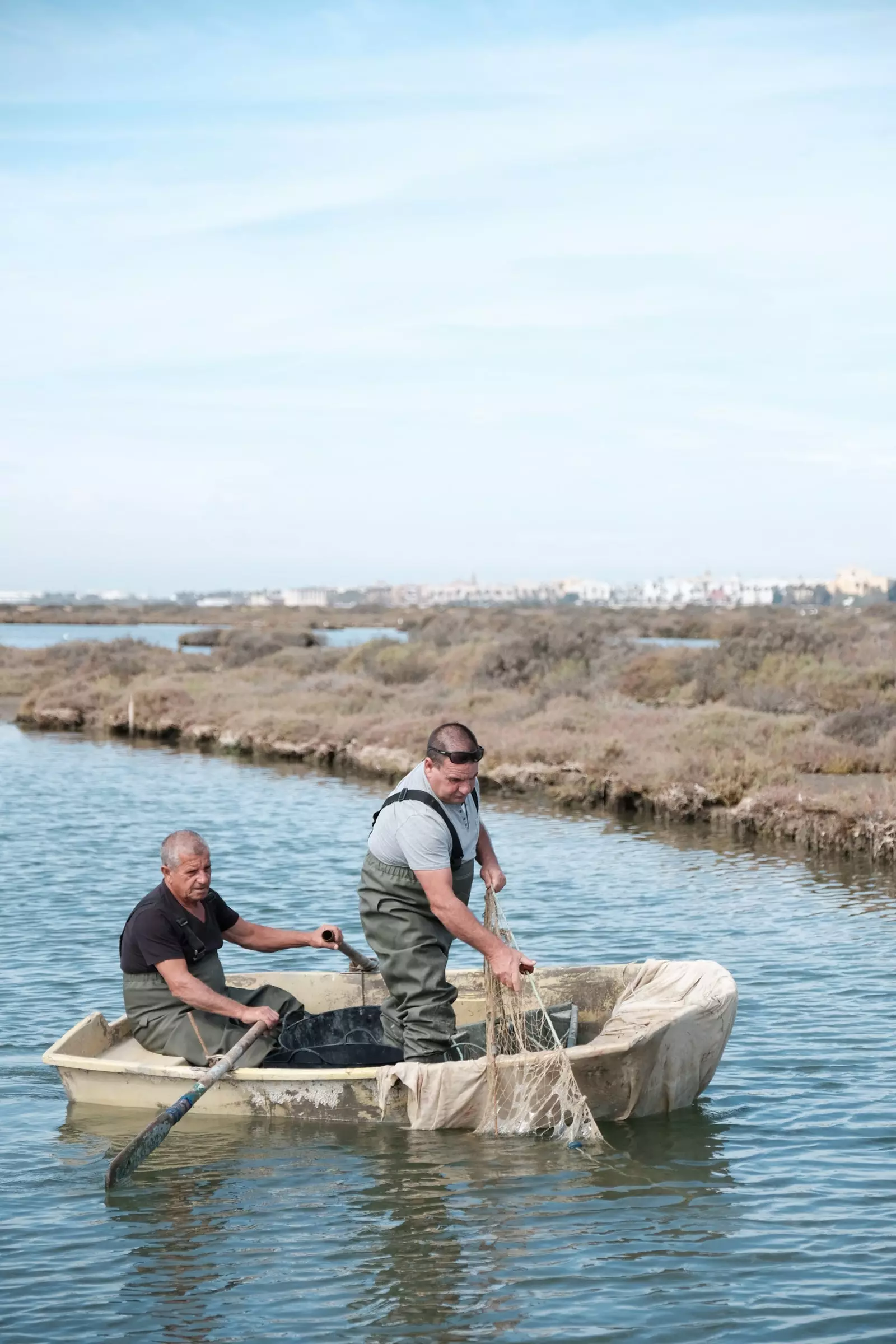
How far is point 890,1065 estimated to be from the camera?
10234 mm

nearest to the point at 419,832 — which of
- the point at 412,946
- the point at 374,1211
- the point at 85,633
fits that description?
the point at 412,946

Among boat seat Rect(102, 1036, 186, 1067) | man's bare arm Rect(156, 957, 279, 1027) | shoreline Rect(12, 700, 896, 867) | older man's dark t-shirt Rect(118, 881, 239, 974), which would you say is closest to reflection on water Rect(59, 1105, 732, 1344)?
boat seat Rect(102, 1036, 186, 1067)

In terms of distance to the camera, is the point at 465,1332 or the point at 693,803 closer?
the point at 465,1332

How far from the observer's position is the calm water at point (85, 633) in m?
92.9

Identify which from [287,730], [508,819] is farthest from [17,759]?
[508,819]

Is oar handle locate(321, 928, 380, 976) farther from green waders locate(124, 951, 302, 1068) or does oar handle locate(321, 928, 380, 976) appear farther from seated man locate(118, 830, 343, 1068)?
green waders locate(124, 951, 302, 1068)

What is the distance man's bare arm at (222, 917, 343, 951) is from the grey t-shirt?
1.09m

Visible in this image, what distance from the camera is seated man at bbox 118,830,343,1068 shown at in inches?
346

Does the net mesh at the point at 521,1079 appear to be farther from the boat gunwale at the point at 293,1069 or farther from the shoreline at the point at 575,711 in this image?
the shoreline at the point at 575,711

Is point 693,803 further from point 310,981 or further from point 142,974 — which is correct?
point 142,974

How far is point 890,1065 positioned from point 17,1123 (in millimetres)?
5674

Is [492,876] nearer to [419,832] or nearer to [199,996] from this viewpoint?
[419,832]

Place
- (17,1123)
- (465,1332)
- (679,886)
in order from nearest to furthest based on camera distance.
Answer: (465,1332), (17,1123), (679,886)

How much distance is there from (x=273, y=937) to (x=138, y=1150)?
2009 millimetres
